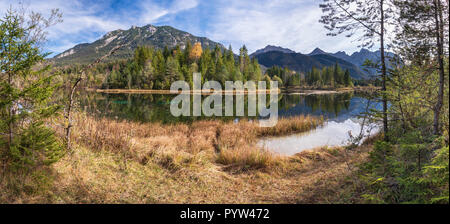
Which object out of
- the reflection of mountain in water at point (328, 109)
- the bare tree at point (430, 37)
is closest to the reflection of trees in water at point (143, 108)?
the reflection of mountain in water at point (328, 109)

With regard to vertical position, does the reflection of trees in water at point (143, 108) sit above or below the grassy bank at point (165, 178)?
above

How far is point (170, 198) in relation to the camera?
4.96m

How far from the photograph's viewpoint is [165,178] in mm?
5938

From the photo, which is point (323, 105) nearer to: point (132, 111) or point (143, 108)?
point (143, 108)

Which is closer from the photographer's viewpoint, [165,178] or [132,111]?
[165,178]

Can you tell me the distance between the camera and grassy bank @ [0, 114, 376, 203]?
14.5ft

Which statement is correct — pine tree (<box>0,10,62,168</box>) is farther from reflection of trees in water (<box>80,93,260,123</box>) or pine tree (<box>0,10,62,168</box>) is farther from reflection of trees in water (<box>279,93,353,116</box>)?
reflection of trees in water (<box>279,93,353,116</box>)

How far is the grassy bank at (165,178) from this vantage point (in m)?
4.43

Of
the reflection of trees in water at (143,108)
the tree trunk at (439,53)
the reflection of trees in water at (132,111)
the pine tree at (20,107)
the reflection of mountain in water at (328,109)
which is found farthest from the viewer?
the reflection of mountain in water at (328,109)

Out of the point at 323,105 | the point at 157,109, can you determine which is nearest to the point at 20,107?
the point at 157,109

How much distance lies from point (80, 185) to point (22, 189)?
0.96 meters

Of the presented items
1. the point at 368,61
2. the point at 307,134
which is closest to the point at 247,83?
the point at 307,134

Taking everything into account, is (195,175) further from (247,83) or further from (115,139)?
(247,83)

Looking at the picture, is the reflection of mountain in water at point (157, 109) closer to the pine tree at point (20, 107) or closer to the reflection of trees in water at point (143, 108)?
the reflection of trees in water at point (143, 108)
